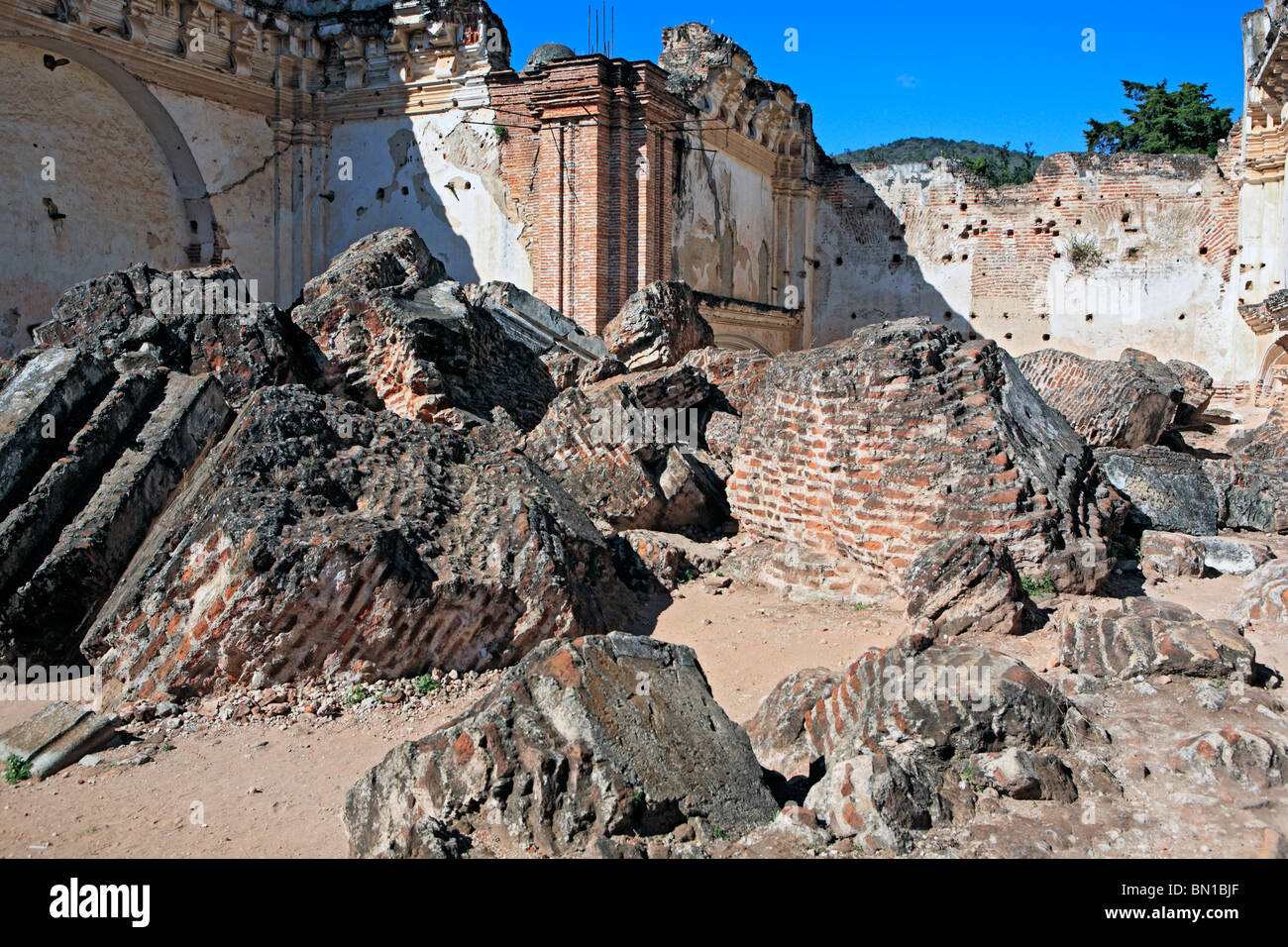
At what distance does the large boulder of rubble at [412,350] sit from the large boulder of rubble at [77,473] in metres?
2.13

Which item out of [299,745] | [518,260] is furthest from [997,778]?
[518,260]

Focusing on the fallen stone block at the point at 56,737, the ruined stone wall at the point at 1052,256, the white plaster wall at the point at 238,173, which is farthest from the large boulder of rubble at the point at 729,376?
the ruined stone wall at the point at 1052,256

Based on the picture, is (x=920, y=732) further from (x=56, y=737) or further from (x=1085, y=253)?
(x=1085, y=253)

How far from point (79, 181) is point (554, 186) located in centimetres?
602

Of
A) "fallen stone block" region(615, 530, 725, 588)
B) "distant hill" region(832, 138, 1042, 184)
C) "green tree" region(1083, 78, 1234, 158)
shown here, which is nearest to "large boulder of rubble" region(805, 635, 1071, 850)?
"fallen stone block" region(615, 530, 725, 588)

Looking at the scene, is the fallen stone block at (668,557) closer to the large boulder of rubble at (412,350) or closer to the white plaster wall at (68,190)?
the large boulder of rubble at (412,350)

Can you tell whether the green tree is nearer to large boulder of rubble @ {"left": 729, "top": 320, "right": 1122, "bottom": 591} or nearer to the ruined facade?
the ruined facade

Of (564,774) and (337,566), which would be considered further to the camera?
(337,566)

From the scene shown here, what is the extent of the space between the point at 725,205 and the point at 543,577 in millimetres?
12814

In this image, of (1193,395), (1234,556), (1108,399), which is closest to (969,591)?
(1234,556)

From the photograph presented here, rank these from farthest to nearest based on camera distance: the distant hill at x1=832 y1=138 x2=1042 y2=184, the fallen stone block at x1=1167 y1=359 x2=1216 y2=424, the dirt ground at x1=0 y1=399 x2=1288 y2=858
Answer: the distant hill at x1=832 y1=138 x2=1042 y2=184 → the fallen stone block at x1=1167 y1=359 x2=1216 y2=424 → the dirt ground at x1=0 y1=399 x2=1288 y2=858

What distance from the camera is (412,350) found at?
8078mm

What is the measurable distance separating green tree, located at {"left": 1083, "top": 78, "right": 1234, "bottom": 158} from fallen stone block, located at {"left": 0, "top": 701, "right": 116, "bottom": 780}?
2607 cm

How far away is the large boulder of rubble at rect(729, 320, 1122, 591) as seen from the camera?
19.5 ft
